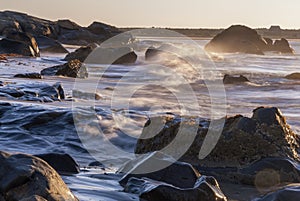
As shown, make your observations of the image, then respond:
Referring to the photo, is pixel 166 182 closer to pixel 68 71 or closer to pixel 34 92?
pixel 34 92

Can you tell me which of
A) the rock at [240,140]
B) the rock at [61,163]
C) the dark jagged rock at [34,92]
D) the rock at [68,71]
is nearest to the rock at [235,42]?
the rock at [68,71]

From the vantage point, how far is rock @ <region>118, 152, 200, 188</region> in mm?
4691

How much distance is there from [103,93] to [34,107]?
15.1 feet

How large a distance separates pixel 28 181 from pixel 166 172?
170cm

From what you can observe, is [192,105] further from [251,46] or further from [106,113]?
[251,46]

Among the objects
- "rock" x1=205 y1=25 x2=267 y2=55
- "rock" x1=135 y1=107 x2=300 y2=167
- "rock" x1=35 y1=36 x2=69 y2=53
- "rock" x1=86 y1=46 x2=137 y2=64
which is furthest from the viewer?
"rock" x1=205 y1=25 x2=267 y2=55

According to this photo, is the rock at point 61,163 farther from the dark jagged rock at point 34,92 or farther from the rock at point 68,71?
the rock at point 68,71

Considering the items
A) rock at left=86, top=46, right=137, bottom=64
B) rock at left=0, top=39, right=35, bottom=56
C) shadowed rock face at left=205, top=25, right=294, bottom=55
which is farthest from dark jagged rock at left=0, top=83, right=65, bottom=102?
shadowed rock face at left=205, top=25, right=294, bottom=55

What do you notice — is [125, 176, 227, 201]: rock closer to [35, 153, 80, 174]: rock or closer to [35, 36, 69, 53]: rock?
[35, 153, 80, 174]: rock

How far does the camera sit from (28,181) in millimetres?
3377

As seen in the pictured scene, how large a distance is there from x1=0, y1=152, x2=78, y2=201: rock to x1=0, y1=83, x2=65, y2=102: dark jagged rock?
651cm

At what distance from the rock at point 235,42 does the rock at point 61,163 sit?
41.3m

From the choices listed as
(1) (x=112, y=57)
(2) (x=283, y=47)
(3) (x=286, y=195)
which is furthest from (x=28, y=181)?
(2) (x=283, y=47)

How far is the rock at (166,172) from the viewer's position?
469 centimetres
